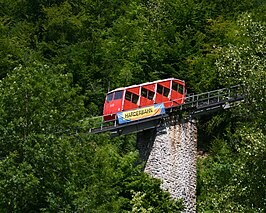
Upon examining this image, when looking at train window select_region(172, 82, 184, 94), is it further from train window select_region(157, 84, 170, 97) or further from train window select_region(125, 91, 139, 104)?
train window select_region(125, 91, 139, 104)

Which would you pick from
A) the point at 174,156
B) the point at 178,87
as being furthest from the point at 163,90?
the point at 174,156

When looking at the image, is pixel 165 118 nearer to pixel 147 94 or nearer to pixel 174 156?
pixel 174 156

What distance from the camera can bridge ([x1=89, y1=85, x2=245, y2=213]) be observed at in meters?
35.7

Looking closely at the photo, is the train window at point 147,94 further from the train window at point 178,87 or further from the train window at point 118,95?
the train window at point 178,87

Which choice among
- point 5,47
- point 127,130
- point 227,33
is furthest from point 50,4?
point 127,130

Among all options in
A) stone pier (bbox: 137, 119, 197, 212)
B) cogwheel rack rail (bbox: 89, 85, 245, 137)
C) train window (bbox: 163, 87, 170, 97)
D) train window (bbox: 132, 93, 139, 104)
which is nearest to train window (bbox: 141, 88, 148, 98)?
train window (bbox: 132, 93, 139, 104)

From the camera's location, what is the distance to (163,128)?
3666cm

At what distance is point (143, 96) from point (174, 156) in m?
4.06

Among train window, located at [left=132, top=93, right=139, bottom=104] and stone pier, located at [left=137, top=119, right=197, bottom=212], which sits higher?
train window, located at [left=132, top=93, right=139, bottom=104]

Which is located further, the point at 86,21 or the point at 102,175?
the point at 86,21

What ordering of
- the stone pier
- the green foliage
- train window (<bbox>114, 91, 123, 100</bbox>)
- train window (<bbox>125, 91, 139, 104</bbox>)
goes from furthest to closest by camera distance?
train window (<bbox>114, 91, 123, 100</bbox>), train window (<bbox>125, 91, 139, 104</bbox>), the stone pier, the green foliage

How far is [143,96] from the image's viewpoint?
3897cm

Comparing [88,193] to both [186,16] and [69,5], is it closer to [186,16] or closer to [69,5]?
[186,16]

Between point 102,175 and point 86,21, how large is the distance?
29.1 meters
